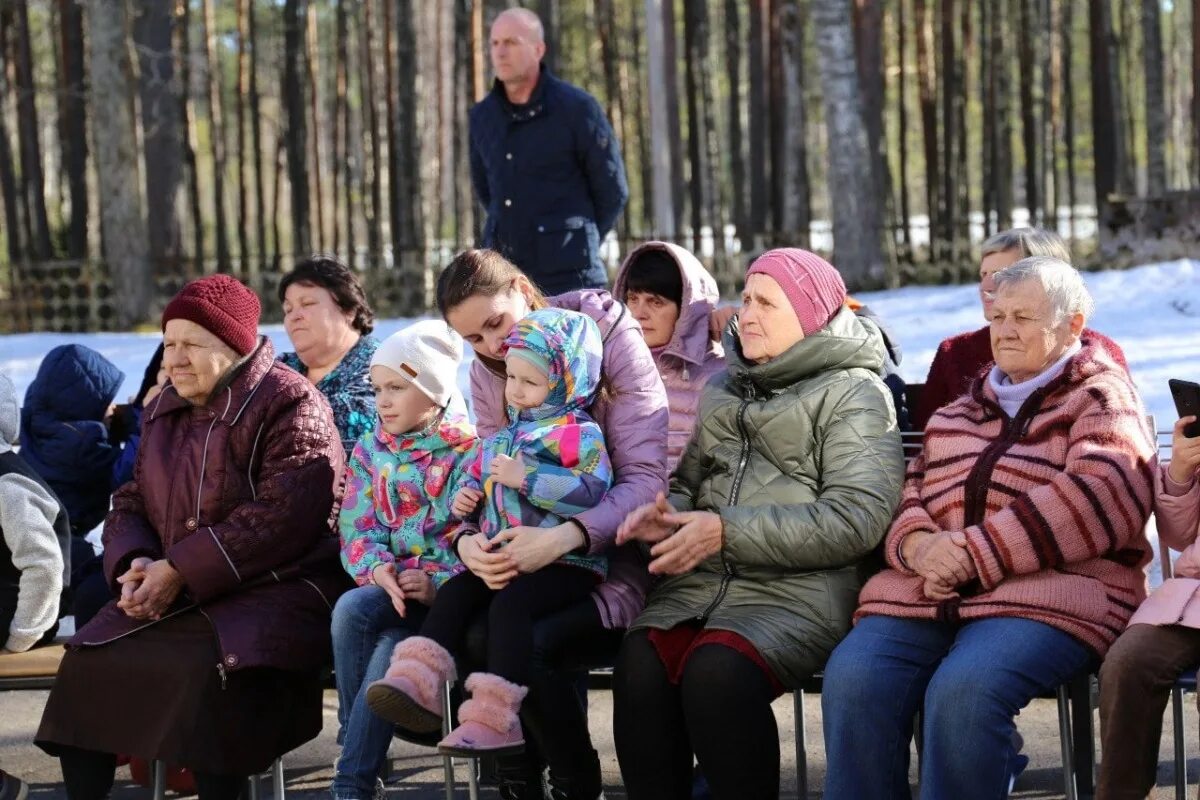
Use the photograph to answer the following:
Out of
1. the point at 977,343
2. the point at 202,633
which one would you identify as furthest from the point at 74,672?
the point at 977,343

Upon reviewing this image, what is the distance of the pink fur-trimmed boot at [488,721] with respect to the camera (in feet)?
12.8

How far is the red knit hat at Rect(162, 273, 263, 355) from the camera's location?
183 inches

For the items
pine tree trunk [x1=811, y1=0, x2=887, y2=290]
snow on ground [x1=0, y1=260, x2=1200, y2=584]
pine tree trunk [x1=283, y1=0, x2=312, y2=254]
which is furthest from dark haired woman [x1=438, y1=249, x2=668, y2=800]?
pine tree trunk [x1=283, y1=0, x2=312, y2=254]

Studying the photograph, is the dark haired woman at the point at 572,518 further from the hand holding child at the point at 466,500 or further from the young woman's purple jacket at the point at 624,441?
the hand holding child at the point at 466,500

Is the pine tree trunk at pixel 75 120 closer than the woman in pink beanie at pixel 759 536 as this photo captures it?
No

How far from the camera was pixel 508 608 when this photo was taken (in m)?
4.10

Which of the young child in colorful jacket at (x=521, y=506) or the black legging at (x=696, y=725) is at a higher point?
A: the young child in colorful jacket at (x=521, y=506)

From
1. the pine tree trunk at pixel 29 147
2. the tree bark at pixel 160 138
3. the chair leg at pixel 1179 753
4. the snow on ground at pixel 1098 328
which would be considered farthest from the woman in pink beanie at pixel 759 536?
the pine tree trunk at pixel 29 147

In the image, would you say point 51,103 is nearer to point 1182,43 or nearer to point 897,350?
point 1182,43

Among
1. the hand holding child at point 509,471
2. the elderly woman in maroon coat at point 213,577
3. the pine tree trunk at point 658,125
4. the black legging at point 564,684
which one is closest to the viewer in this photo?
the black legging at point 564,684

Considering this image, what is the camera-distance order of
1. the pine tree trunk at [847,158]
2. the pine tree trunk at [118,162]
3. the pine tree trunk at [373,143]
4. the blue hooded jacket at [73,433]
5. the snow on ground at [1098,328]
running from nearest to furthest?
the blue hooded jacket at [73,433] → the snow on ground at [1098,328] → the pine tree trunk at [847,158] → the pine tree trunk at [118,162] → the pine tree trunk at [373,143]

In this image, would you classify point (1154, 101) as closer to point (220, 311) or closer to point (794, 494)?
point (794, 494)

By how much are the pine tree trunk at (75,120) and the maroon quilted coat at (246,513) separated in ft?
43.9

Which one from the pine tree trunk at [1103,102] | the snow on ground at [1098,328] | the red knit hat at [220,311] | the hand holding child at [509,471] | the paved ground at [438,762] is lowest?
the paved ground at [438,762]
